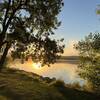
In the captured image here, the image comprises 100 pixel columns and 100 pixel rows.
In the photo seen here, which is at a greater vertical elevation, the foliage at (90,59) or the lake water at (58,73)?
the foliage at (90,59)

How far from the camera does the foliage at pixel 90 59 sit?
90.8ft

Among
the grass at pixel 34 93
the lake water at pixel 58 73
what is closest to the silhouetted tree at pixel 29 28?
the grass at pixel 34 93

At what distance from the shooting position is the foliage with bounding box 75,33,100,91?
2767 centimetres

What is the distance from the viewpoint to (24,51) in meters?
27.0

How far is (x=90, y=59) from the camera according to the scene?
28.9 m

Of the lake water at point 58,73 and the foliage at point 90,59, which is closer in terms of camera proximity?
the foliage at point 90,59

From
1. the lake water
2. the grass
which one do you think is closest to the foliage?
the grass

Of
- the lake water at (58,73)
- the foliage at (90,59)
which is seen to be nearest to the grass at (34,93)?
the foliage at (90,59)

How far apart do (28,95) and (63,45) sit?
18.2ft

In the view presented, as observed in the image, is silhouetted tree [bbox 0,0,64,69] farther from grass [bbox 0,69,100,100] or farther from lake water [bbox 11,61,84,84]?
lake water [bbox 11,61,84,84]

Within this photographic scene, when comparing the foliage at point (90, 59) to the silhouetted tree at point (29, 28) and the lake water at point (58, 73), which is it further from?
the lake water at point (58, 73)

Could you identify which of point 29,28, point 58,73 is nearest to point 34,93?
point 29,28

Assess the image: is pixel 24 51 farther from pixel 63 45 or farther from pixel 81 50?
pixel 81 50

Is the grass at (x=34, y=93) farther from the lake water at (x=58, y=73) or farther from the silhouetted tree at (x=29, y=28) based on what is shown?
the lake water at (x=58, y=73)
